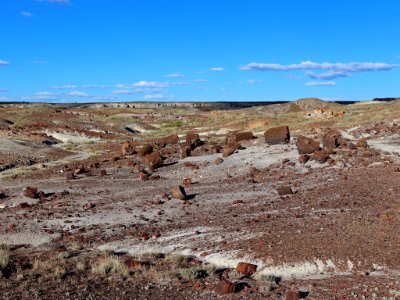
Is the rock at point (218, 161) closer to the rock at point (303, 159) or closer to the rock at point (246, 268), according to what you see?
the rock at point (303, 159)

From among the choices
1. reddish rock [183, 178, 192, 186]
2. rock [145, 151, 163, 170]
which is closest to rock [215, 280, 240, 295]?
reddish rock [183, 178, 192, 186]

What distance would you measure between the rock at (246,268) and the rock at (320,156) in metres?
12.6

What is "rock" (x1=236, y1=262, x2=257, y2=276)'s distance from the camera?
10.7 metres

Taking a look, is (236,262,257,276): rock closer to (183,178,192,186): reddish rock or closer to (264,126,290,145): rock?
(183,178,192,186): reddish rock

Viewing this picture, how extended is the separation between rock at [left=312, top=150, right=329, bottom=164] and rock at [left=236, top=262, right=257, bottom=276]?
12.6 m

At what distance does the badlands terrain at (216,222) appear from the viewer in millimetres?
10164

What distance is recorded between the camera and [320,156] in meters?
22.8

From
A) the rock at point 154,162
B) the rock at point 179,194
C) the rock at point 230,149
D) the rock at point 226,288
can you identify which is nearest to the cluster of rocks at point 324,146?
the rock at point 230,149

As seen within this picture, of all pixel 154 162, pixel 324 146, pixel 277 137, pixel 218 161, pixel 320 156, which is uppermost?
pixel 277 137

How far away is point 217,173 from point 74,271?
1323cm

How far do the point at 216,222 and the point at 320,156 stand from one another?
9044 mm

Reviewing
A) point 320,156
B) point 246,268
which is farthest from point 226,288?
point 320,156

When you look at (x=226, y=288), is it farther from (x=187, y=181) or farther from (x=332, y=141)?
(x=332, y=141)

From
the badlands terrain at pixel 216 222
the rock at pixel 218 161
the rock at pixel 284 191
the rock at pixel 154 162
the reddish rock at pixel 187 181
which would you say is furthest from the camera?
the rock at pixel 154 162
